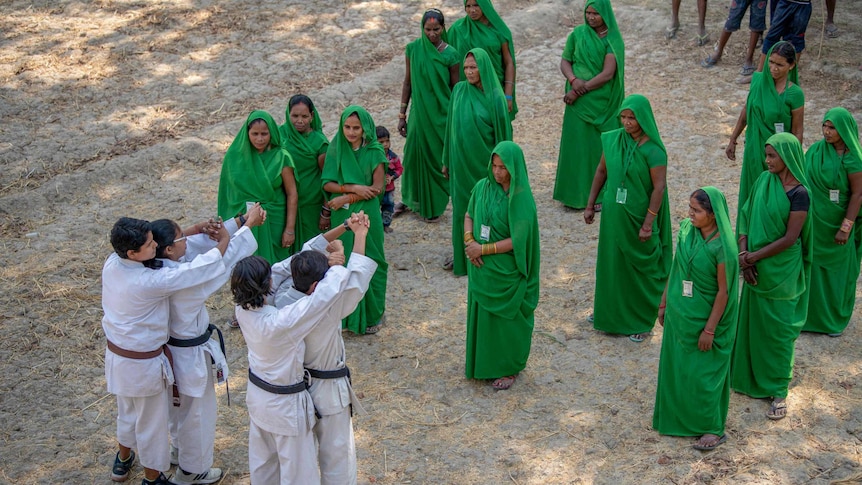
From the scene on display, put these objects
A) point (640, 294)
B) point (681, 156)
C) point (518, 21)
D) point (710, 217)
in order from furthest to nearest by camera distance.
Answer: point (518, 21) → point (681, 156) → point (640, 294) → point (710, 217)

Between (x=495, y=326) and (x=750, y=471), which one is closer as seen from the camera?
(x=750, y=471)

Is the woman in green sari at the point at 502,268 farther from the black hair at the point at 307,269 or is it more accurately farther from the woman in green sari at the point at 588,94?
the woman in green sari at the point at 588,94

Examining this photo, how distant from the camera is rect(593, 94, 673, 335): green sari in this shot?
6.68m

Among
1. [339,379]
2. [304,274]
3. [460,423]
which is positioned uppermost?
[304,274]

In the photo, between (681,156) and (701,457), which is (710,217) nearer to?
(701,457)

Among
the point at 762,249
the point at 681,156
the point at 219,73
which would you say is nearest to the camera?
the point at 762,249

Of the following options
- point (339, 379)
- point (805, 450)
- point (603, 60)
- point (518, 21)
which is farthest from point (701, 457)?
point (518, 21)

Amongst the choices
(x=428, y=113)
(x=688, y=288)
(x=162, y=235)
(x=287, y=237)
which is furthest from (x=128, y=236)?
(x=428, y=113)

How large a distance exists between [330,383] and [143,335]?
110 centimetres

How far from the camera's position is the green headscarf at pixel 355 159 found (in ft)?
22.5

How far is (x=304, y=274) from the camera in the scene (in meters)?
4.61

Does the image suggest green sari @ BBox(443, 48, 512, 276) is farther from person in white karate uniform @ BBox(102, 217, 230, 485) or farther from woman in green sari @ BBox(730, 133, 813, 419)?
person in white karate uniform @ BBox(102, 217, 230, 485)

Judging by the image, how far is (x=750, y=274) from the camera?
6.11 meters

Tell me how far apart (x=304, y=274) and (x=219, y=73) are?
758 centimetres
